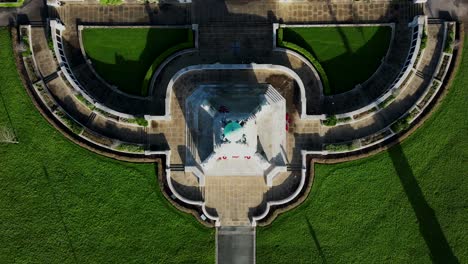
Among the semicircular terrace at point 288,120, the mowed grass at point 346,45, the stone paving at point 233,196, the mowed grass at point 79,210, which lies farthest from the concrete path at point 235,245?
the mowed grass at point 346,45

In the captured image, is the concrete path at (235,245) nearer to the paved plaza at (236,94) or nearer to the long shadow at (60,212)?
the paved plaza at (236,94)

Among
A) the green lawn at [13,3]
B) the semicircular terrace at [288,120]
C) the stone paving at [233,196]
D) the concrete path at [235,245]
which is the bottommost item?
the concrete path at [235,245]

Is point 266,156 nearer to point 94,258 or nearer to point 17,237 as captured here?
point 94,258

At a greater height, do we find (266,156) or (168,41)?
(168,41)

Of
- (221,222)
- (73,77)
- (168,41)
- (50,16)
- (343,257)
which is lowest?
(343,257)

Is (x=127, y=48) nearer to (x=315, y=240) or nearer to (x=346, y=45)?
(x=346, y=45)

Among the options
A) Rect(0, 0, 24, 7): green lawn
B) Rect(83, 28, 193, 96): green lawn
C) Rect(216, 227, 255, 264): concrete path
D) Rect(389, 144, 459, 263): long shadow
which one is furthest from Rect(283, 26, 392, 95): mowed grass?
Rect(0, 0, 24, 7): green lawn

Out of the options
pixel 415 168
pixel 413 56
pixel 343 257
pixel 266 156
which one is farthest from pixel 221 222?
pixel 413 56
